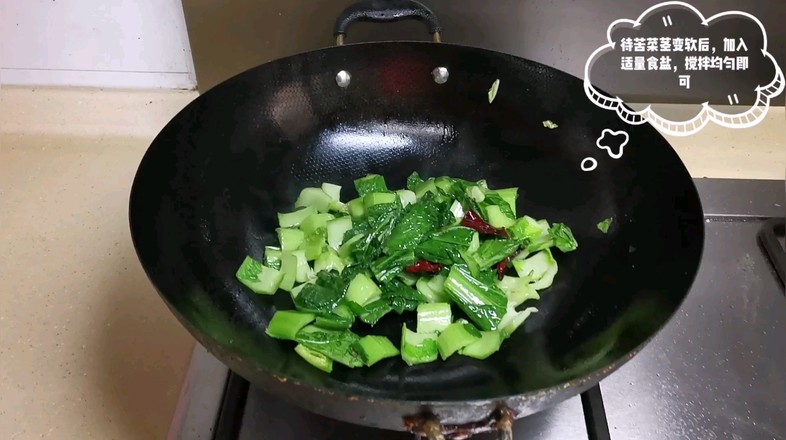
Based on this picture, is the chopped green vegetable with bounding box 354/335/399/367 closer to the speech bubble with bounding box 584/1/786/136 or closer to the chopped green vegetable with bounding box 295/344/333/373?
the chopped green vegetable with bounding box 295/344/333/373

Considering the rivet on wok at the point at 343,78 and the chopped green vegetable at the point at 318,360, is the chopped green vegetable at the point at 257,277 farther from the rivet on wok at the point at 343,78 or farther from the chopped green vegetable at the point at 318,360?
the rivet on wok at the point at 343,78

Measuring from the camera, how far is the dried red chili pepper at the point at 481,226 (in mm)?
899

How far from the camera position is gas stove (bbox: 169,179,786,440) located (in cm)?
78

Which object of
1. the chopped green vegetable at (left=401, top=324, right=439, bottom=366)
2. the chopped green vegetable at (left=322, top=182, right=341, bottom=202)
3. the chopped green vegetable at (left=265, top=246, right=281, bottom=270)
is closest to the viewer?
the chopped green vegetable at (left=401, top=324, right=439, bottom=366)

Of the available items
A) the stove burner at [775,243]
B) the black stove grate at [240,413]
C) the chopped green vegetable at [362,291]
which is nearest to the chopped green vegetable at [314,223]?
the chopped green vegetable at [362,291]

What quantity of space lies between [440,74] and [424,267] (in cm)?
31

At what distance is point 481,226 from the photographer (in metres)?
0.90

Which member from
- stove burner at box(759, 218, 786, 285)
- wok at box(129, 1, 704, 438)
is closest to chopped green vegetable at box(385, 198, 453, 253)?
wok at box(129, 1, 704, 438)

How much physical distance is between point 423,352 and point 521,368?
0.11m

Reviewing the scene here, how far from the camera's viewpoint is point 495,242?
34.9 inches

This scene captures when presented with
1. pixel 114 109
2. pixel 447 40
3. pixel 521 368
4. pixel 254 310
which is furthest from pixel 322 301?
pixel 114 109

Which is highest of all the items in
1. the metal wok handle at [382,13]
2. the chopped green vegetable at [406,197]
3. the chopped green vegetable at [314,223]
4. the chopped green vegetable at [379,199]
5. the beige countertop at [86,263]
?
the metal wok handle at [382,13]

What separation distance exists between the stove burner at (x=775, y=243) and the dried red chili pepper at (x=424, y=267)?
1.65ft

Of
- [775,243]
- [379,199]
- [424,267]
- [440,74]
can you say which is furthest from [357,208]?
[775,243]
